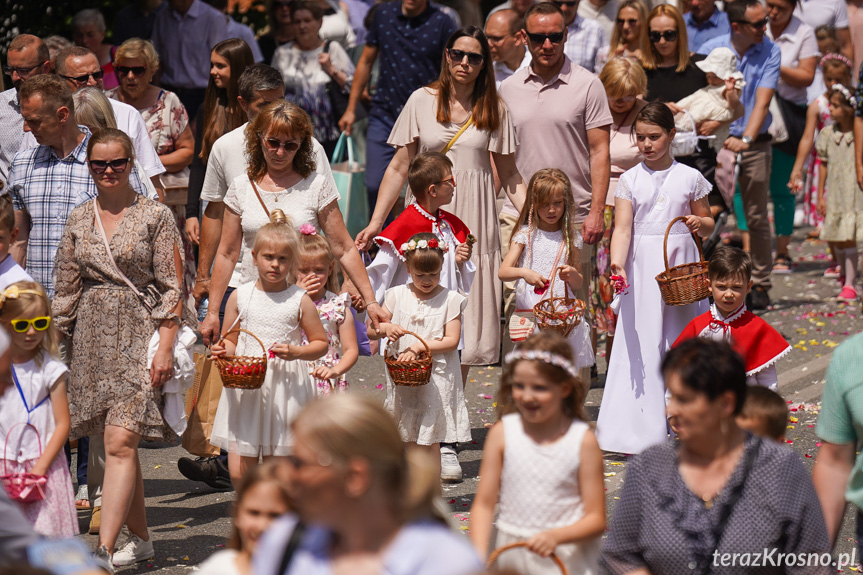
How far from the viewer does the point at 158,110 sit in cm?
896

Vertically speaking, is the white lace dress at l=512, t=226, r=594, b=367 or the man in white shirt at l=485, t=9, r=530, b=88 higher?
the man in white shirt at l=485, t=9, r=530, b=88

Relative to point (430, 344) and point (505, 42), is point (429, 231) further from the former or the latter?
point (505, 42)

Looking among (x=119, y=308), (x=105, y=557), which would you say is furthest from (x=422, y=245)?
(x=105, y=557)

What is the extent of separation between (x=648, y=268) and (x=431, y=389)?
1612mm

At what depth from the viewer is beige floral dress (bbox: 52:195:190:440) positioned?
5.78 meters

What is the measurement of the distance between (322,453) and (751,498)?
151cm

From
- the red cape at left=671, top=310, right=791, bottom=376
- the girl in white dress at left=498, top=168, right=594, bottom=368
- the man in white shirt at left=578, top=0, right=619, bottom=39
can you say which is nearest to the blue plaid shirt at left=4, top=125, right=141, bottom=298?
the girl in white dress at left=498, top=168, right=594, bottom=368

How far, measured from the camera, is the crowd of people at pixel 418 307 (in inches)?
151

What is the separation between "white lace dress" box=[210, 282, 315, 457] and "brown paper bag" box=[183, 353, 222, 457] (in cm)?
61

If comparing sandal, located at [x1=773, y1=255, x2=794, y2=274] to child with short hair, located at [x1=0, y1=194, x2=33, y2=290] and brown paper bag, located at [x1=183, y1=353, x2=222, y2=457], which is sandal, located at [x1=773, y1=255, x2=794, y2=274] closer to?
brown paper bag, located at [x1=183, y1=353, x2=222, y2=457]

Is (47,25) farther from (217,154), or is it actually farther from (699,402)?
(699,402)

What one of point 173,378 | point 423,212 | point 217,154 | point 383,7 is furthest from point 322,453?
point 383,7

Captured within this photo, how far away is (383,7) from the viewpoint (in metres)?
10.6

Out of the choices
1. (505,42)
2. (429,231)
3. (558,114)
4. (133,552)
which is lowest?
(133,552)
